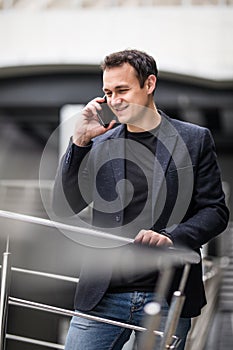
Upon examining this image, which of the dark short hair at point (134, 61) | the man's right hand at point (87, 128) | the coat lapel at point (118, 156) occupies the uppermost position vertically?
the dark short hair at point (134, 61)

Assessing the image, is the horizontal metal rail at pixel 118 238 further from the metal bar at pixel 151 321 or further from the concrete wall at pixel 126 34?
the concrete wall at pixel 126 34

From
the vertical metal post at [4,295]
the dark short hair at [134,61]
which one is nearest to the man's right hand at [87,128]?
the dark short hair at [134,61]

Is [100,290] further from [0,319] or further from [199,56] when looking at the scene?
[199,56]

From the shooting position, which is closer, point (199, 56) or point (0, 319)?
point (0, 319)

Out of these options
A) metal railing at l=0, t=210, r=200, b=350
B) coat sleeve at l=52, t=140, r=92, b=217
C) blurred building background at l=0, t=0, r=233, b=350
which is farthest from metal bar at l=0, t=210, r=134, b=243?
blurred building background at l=0, t=0, r=233, b=350

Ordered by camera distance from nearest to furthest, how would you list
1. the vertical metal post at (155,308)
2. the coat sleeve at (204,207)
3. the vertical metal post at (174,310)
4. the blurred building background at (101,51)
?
the vertical metal post at (155,308) → the vertical metal post at (174,310) → the coat sleeve at (204,207) → the blurred building background at (101,51)

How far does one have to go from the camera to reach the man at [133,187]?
1703mm

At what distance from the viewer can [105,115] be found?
1.78m

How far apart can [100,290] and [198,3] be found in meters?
9.40

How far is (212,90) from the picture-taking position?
32.3ft

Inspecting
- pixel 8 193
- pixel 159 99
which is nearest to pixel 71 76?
pixel 159 99

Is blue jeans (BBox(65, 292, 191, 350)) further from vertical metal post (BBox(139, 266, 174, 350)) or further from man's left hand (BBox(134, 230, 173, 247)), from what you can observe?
vertical metal post (BBox(139, 266, 174, 350))

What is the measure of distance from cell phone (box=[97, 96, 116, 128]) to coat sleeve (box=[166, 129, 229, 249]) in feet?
0.80

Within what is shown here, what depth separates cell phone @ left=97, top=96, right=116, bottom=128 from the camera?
1741 mm
